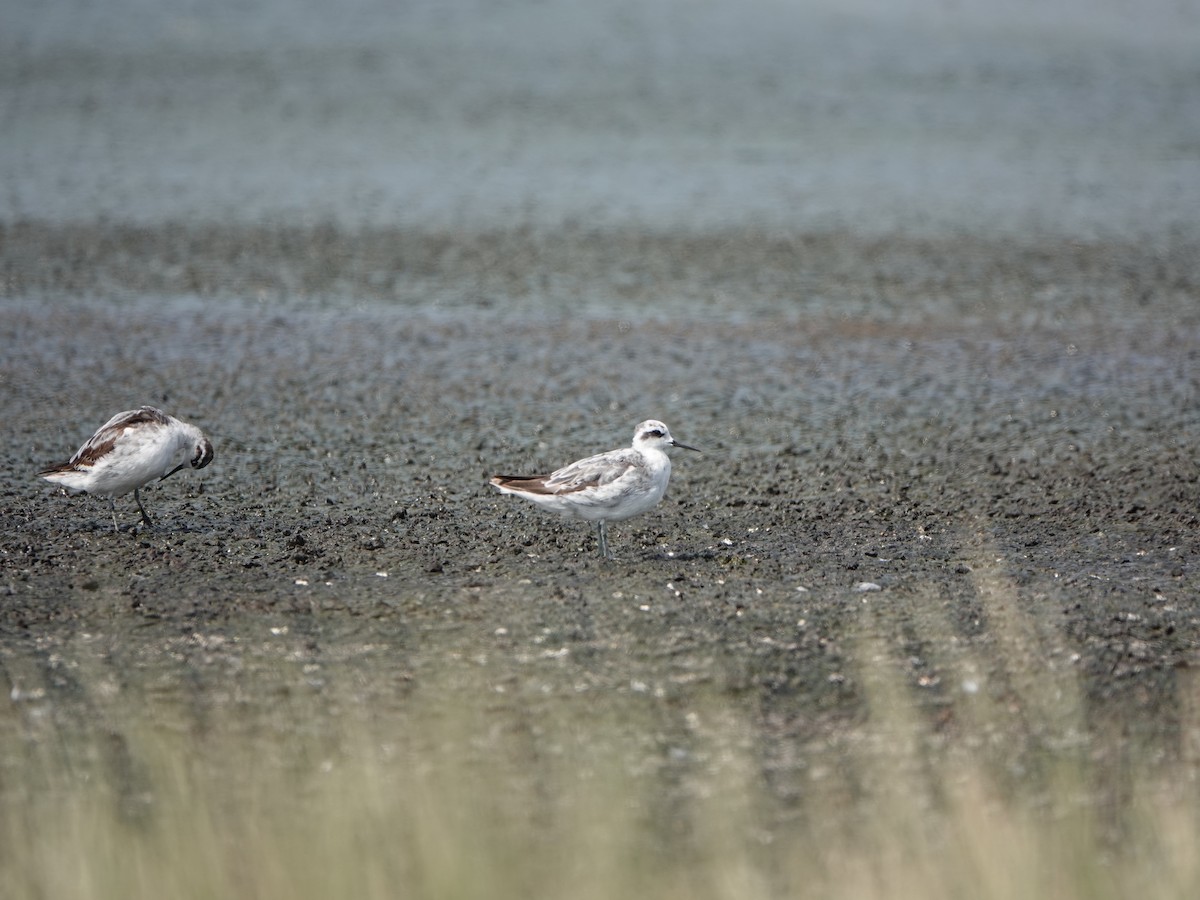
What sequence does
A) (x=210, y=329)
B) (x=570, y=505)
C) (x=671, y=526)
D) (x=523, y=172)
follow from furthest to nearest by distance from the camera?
(x=523, y=172), (x=210, y=329), (x=671, y=526), (x=570, y=505)

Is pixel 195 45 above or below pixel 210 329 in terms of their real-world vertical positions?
above

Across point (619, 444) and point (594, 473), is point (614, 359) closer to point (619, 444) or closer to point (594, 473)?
point (619, 444)

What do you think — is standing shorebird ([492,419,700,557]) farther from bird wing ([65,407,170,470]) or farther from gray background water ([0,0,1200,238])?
gray background water ([0,0,1200,238])

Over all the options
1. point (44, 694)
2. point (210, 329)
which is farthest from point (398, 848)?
point (210, 329)

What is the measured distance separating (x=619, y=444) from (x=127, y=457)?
4241 mm

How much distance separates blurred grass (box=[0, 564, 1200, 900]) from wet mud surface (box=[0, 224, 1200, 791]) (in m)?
0.18

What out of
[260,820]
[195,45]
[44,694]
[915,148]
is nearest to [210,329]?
[44,694]

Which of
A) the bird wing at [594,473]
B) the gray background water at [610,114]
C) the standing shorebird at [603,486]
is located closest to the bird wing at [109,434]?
the standing shorebird at [603,486]

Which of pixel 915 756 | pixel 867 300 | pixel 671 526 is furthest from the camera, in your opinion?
pixel 867 300

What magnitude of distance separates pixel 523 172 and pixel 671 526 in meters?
13.2

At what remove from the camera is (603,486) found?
9.85m

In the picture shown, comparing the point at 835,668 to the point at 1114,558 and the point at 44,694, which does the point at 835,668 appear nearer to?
the point at 1114,558

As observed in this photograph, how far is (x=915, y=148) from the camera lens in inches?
973

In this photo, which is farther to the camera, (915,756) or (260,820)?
(915,756)
